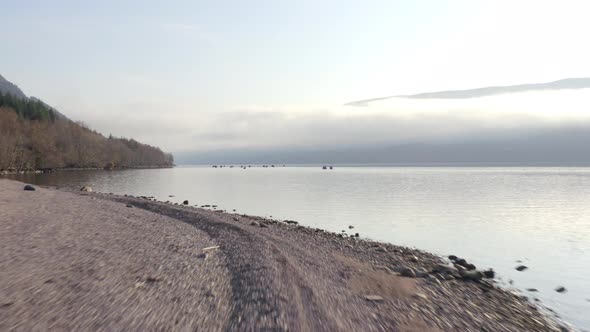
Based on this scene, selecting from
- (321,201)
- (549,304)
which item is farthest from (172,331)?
(321,201)

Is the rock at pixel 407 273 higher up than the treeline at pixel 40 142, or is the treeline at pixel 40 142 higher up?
the treeline at pixel 40 142

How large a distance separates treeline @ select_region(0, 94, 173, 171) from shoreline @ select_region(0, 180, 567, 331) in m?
116

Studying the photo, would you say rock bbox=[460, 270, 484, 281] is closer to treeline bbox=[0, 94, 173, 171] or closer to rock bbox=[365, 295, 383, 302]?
rock bbox=[365, 295, 383, 302]

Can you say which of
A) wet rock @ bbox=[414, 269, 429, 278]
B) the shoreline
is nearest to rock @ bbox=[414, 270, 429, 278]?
wet rock @ bbox=[414, 269, 429, 278]

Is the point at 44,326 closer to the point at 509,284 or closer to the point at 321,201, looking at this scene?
the point at 509,284

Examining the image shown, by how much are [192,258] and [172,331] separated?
18.8 feet

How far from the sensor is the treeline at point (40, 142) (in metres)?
110

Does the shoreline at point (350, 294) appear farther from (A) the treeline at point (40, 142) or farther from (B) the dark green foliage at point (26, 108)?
(B) the dark green foliage at point (26, 108)

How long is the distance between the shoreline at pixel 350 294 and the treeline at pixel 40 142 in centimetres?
11566

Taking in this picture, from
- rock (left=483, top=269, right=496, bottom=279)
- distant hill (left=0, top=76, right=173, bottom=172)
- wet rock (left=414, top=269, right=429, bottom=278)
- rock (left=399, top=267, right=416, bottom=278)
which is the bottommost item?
rock (left=483, top=269, right=496, bottom=279)

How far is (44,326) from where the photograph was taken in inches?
256

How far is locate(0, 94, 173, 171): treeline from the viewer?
109625 mm

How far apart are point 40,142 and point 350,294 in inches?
5480

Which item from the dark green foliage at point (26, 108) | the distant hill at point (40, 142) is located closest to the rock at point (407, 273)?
the distant hill at point (40, 142)
